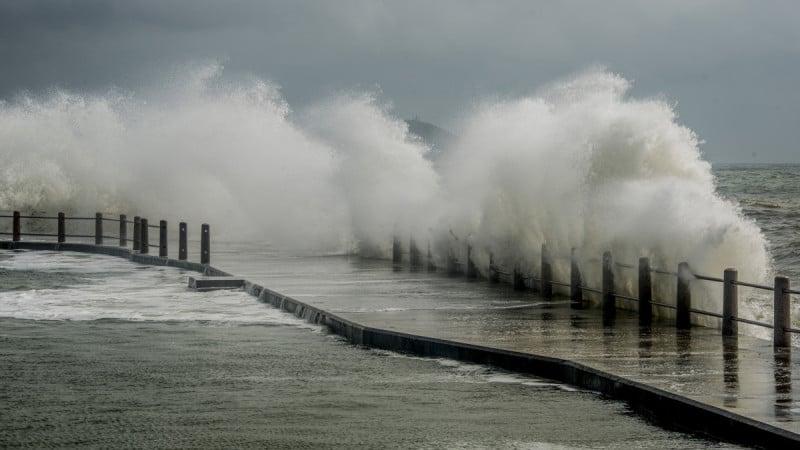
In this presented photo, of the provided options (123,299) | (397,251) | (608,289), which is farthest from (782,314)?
(397,251)

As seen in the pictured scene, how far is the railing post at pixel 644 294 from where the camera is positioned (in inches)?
654

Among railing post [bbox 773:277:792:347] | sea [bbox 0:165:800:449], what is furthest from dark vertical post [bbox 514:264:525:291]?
railing post [bbox 773:277:792:347]

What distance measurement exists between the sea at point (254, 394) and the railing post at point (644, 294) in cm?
387

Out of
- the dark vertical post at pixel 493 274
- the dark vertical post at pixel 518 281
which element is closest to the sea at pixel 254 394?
the dark vertical post at pixel 518 281

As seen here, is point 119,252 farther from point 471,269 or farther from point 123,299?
point 123,299

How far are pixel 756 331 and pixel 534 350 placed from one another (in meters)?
7.65

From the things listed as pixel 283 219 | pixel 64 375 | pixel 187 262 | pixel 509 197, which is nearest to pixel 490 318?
pixel 64 375

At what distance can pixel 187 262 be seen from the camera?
97.9 feet

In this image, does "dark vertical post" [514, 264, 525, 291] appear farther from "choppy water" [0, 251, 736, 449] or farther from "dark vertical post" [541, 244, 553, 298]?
"choppy water" [0, 251, 736, 449]

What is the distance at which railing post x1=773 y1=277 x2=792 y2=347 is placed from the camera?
13.9m

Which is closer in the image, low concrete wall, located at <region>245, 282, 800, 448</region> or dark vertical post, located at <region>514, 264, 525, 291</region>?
low concrete wall, located at <region>245, 282, 800, 448</region>

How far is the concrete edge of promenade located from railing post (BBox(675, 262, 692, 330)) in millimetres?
3529

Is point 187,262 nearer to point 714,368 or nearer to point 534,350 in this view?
point 534,350

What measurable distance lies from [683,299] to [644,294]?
0.76m
